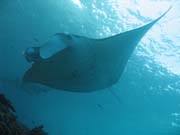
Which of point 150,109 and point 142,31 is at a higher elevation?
point 142,31

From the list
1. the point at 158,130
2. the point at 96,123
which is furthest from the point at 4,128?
the point at 96,123

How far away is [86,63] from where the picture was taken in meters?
5.62

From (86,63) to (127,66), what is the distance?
33.0 ft

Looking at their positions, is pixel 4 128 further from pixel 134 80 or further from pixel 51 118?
pixel 51 118

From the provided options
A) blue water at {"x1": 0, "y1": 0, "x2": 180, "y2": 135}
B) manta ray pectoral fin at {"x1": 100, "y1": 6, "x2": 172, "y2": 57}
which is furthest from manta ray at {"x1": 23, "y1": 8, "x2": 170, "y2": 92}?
blue water at {"x1": 0, "y1": 0, "x2": 180, "y2": 135}

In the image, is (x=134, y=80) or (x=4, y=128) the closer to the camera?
(x=4, y=128)

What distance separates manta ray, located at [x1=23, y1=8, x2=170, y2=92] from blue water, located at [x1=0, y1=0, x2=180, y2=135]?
3.17 feet

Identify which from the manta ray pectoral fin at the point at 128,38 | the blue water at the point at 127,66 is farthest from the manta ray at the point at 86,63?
the blue water at the point at 127,66

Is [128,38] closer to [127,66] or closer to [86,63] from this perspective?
[86,63]

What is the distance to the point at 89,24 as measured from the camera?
41.3ft

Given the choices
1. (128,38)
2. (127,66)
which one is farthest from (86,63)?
(127,66)

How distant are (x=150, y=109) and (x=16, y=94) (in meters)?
12.0

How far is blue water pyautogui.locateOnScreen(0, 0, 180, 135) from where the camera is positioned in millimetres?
11008

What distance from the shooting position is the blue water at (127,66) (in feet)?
36.1
